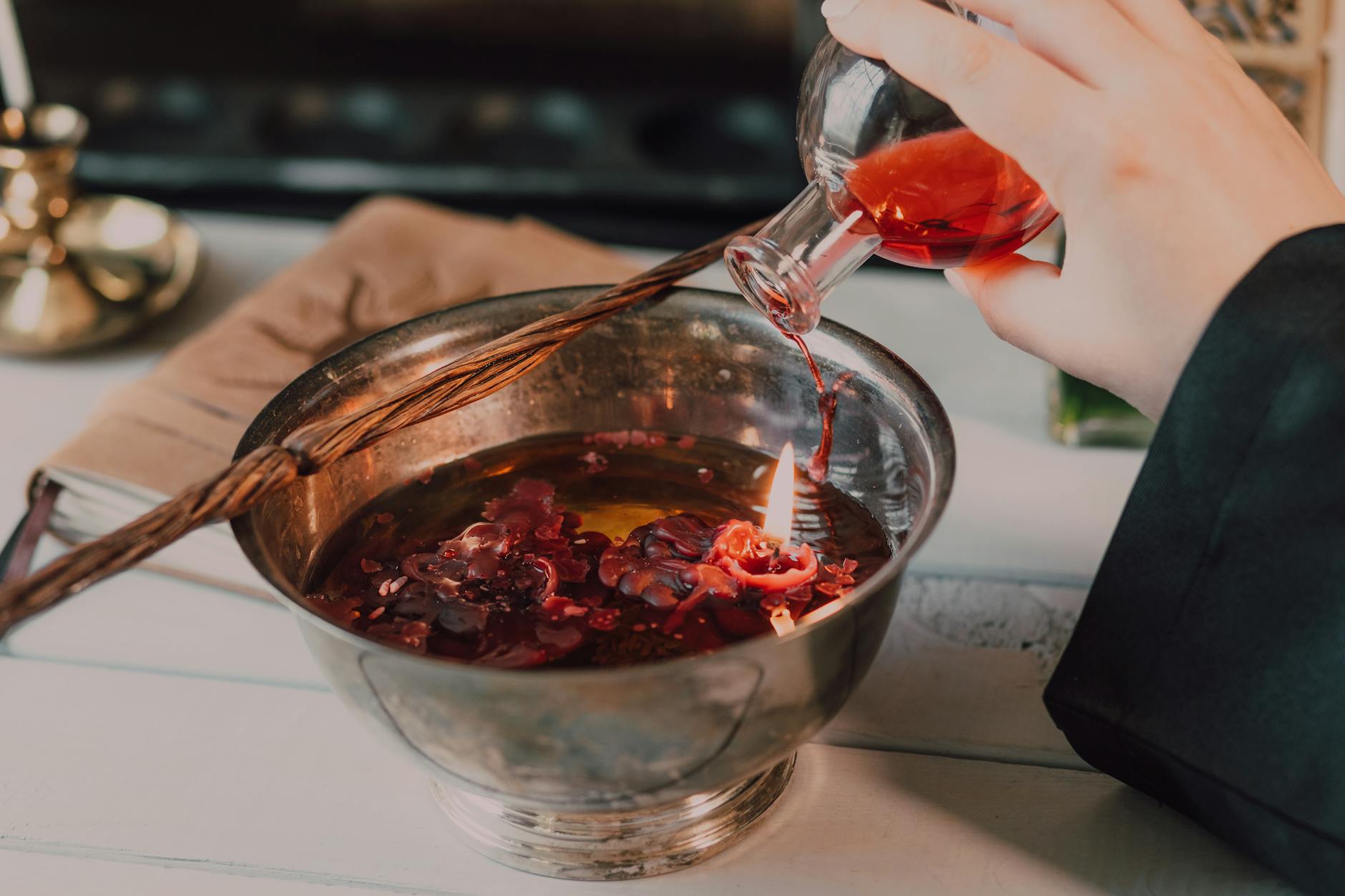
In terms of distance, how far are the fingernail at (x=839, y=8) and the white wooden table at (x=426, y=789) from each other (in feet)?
0.99

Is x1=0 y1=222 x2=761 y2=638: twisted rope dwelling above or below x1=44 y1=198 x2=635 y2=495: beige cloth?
above

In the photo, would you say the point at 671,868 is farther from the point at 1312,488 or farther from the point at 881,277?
the point at 881,277

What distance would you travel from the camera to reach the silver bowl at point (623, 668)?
1.39 feet

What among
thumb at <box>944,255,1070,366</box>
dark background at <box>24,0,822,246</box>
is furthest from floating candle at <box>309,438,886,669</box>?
dark background at <box>24,0,822,246</box>

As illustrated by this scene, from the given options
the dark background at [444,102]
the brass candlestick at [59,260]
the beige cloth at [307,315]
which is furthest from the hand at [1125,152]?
the dark background at [444,102]

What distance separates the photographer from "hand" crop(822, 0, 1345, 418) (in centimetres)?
47

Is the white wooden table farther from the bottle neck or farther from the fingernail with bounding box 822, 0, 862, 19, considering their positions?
the fingernail with bounding box 822, 0, 862, 19

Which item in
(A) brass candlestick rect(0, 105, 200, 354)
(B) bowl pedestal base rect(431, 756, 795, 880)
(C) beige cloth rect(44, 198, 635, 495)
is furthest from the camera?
(A) brass candlestick rect(0, 105, 200, 354)

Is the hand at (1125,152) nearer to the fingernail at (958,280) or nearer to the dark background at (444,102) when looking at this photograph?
the fingernail at (958,280)

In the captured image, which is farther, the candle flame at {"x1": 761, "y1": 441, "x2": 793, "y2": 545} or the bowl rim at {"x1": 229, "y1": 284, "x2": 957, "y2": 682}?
the candle flame at {"x1": 761, "y1": 441, "x2": 793, "y2": 545}

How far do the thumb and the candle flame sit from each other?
11 cm

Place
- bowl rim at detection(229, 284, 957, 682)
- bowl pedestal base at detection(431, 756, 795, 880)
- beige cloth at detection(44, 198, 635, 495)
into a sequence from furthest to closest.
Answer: beige cloth at detection(44, 198, 635, 495) → bowl pedestal base at detection(431, 756, 795, 880) → bowl rim at detection(229, 284, 957, 682)

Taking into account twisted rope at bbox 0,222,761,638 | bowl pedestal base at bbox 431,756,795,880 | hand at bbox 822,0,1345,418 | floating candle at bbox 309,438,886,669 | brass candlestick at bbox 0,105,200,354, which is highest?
hand at bbox 822,0,1345,418

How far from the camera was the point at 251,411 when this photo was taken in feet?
2.55
